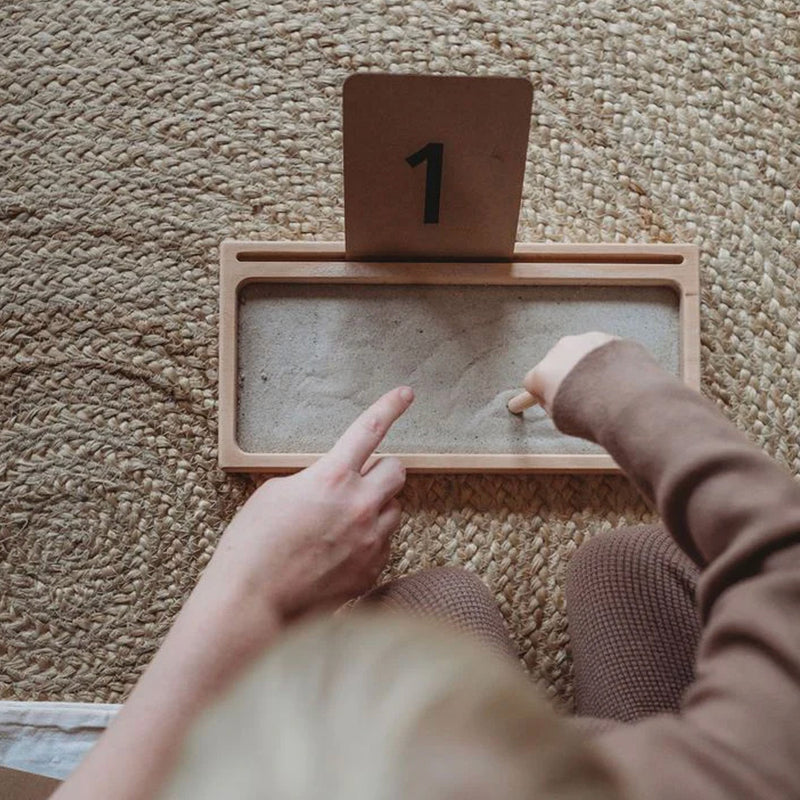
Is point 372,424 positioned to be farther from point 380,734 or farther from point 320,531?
point 380,734

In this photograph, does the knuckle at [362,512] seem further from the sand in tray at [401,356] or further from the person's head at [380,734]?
the person's head at [380,734]

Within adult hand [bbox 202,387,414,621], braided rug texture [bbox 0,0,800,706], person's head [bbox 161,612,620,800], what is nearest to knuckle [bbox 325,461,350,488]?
adult hand [bbox 202,387,414,621]

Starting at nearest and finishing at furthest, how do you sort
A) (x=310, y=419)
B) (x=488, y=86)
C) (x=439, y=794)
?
(x=439, y=794), (x=488, y=86), (x=310, y=419)

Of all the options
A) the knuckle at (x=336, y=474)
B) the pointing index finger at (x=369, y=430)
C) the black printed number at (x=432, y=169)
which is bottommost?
the knuckle at (x=336, y=474)

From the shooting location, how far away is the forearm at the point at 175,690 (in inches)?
18.3

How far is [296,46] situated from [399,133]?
0.23 metres

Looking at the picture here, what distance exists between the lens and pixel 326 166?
716mm

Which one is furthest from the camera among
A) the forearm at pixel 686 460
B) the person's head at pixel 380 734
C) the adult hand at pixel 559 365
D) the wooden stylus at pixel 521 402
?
the wooden stylus at pixel 521 402

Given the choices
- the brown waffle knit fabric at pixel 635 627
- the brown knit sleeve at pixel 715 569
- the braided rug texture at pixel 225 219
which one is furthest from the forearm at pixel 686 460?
the braided rug texture at pixel 225 219

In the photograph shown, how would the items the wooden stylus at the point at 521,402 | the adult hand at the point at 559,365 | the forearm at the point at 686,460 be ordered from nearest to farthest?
the forearm at the point at 686,460, the adult hand at the point at 559,365, the wooden stylus at the point at 521,402

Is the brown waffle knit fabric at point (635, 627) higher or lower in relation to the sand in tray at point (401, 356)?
lower

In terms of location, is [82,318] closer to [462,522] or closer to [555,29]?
[462,522]

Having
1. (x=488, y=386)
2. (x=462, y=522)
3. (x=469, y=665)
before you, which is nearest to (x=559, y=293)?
(x=488, y=386)

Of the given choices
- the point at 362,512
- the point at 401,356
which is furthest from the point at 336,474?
the point at 401,356
